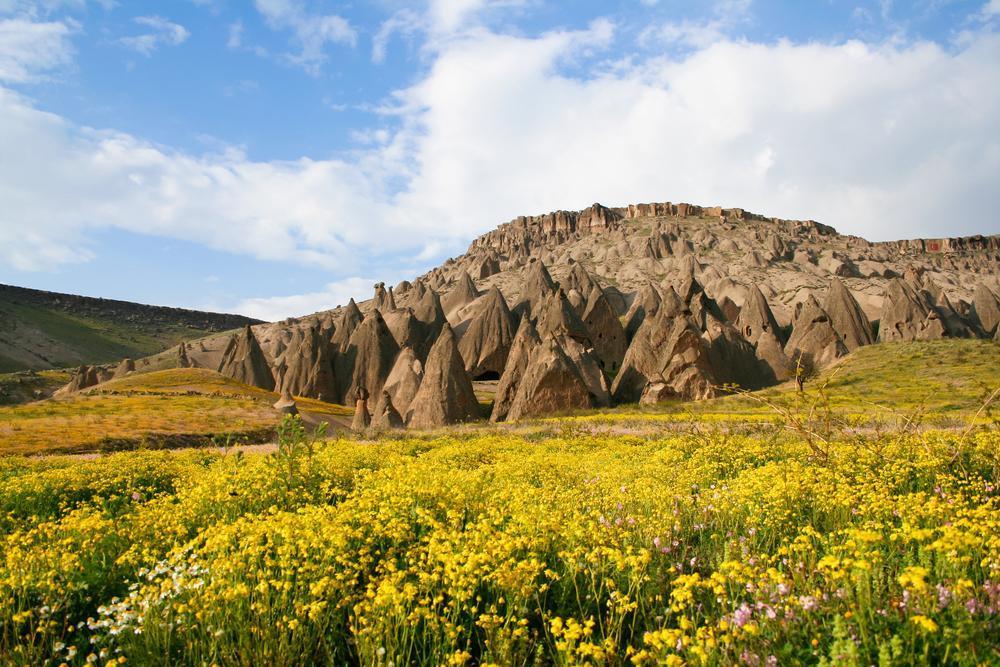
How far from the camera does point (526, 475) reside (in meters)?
9.59

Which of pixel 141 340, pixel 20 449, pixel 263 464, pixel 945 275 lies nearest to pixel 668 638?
pixel 263 464

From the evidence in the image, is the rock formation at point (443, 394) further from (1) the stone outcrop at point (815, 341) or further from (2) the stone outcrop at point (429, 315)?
(1) the stone outcrop at point (815, 341)

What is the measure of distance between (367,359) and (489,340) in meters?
10.9

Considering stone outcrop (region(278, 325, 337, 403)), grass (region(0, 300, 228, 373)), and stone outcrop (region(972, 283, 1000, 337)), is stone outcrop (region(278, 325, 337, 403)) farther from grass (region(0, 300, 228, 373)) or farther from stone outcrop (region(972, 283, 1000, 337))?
grass (region(0, 300, 228, 373))

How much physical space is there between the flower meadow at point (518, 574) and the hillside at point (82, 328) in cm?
10490

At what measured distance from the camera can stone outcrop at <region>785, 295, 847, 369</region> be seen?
1757 inches

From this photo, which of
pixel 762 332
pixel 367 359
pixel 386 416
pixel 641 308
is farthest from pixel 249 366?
pixel 762 332

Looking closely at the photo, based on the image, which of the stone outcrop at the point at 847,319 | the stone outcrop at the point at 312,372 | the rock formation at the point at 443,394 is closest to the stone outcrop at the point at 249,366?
the stone outcrop at the point at 312,372

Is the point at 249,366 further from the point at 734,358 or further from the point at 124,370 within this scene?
the point at 734,358

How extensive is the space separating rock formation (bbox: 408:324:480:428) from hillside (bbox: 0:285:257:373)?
8643 centimetres

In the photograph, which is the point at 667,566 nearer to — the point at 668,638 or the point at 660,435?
the point at 668,638

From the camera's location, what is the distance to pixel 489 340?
52.7 meters

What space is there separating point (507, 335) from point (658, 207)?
98.4 meters

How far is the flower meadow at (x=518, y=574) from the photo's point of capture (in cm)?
344
